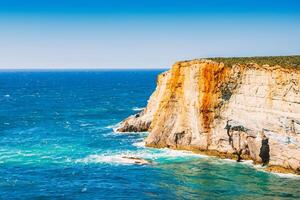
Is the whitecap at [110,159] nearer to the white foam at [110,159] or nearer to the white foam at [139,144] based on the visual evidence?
the white foam at [110,159]

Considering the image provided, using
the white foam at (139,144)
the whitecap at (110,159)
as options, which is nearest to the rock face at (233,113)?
the white foam at (139,144)

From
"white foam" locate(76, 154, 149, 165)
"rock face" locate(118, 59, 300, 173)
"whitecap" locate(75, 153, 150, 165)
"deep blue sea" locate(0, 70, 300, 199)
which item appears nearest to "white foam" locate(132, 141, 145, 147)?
"deep blue sea" locate(0, 70, 300, 199)

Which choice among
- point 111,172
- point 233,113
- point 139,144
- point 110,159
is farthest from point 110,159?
point 233,113

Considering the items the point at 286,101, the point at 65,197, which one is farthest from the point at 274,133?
the point at 65,197

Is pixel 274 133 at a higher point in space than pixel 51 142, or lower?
higher

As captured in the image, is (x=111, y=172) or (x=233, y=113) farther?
(x=233, y=113)

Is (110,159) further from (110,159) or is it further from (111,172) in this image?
(111,172)

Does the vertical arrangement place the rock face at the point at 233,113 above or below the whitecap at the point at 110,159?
above

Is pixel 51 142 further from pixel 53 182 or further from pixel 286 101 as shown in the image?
pixel 286 101

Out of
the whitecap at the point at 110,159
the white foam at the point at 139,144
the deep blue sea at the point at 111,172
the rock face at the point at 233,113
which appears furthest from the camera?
the white foam at the point at 139,144
